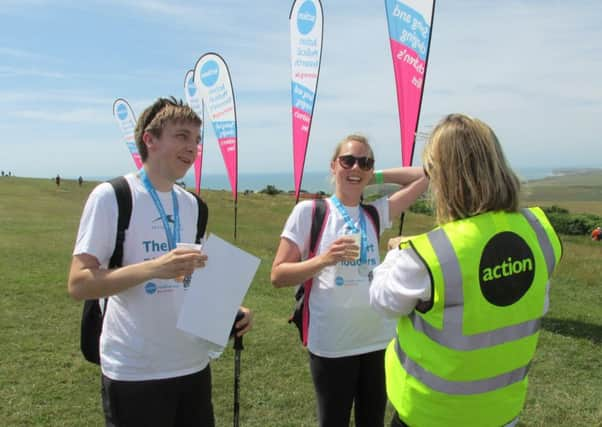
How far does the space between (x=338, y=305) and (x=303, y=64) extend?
6.70m

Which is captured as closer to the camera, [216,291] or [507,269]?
[507,269]

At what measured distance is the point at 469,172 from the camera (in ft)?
5.59

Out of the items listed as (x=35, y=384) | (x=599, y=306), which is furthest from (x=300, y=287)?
(x=599, y=306)

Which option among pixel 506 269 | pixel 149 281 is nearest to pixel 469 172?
pixel 506 269

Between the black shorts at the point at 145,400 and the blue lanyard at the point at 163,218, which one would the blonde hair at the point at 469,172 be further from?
the black shorts at the point at 145,400

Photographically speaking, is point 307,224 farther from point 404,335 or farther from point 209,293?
point 404,335

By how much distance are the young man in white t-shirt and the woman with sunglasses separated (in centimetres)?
68

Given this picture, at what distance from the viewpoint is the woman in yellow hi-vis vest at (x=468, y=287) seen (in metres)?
1.63

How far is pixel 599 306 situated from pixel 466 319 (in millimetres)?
8217

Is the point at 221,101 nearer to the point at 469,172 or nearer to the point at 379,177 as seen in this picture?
the point at 379,177

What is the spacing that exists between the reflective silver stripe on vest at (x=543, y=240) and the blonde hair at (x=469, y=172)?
10 cm

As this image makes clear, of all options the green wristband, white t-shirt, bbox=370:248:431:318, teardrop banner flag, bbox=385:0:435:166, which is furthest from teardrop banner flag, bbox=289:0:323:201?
white t-shirt, bbox=370:248:431:318

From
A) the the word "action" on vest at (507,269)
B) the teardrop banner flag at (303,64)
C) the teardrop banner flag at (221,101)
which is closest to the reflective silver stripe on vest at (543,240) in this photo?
the the word "action" on vest at (507,269)

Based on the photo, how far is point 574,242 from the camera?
1839 cm
